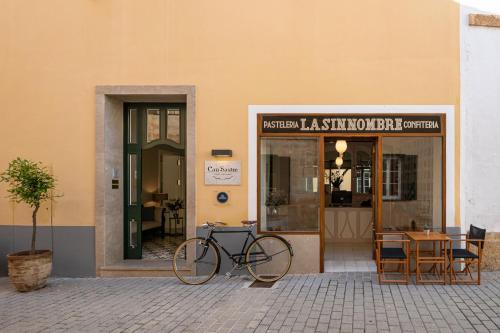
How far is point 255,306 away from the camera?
5348 mm

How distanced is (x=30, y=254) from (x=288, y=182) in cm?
420

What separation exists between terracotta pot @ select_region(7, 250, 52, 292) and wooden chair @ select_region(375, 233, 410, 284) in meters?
5.00

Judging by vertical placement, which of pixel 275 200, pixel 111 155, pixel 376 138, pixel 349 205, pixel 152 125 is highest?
pixel 152 125

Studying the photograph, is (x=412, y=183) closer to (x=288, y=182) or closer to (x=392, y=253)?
(x=392, y=253)

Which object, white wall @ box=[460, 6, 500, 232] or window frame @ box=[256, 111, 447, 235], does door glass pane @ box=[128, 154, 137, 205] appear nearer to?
window frame @ box=[256, 111, 447, 235]

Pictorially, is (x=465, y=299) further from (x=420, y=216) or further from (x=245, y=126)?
(x=245, y=126)

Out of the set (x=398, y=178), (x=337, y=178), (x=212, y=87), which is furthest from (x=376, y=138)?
(x=337, y=178)

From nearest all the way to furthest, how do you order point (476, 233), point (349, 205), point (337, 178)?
point (476, 233)
point (349, 205)
point (337, 178)

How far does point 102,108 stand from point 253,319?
4.33m

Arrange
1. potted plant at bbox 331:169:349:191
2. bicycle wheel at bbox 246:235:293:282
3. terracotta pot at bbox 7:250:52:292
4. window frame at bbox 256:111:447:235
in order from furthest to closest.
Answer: potted plant at bbox 331:169:349:191
window frame at bbox 256:111:447:235
bicycle wheel at bbox 246:235:293:282
terracotta pot at bbox 7:250:52:292

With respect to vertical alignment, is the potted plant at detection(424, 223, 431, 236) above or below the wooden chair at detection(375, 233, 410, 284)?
above

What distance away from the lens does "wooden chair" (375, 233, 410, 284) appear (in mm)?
6219

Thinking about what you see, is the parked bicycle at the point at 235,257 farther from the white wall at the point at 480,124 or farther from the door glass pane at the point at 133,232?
the white wall at the point at 480,124

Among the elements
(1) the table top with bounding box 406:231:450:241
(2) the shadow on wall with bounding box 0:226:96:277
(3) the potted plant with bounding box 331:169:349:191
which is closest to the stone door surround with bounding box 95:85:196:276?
(2) the shadow on wall with bounding box 0:226:96:277
